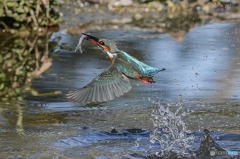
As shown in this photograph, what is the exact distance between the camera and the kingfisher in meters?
4.77

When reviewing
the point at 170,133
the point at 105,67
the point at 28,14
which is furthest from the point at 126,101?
the point at 28,14

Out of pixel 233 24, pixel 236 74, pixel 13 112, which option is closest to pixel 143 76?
pixel 13 112

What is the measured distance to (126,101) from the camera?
6480 mm

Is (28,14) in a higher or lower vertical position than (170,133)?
higher

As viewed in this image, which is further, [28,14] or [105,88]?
[28,14]

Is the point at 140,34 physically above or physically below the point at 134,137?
above

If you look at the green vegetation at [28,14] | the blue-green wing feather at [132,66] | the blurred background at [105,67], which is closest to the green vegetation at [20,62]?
the blurred background at [105,67]

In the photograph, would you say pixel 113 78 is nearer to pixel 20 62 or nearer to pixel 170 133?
pixel 170 133

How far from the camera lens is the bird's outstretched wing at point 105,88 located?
189 inches

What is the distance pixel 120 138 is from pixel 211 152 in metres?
0.77

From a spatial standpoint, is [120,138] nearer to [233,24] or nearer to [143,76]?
[143,76]

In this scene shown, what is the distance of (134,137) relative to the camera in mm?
5367

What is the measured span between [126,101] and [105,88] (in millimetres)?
1632

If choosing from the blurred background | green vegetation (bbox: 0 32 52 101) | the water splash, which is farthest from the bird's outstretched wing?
green vegetation (bbox: 0 32 52 101)
